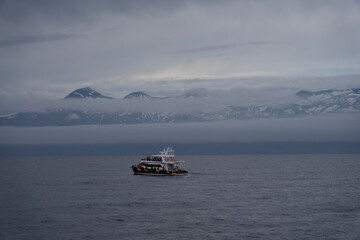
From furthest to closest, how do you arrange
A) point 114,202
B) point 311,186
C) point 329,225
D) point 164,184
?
point 164,184, point 311,186, point 114,202, point 329,225

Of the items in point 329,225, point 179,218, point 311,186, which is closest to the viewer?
point 329,225

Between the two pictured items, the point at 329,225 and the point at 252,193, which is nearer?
the point at 329,225

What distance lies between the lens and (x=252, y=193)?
13638cm

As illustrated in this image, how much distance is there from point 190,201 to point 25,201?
40229 mm

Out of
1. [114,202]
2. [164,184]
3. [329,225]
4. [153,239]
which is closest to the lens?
[153,239]

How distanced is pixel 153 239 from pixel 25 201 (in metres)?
51.3

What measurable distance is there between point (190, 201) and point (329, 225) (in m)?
39.9

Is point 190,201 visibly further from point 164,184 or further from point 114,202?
point 164,184

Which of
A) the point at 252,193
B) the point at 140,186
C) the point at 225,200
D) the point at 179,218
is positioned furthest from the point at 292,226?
the point at 140,186

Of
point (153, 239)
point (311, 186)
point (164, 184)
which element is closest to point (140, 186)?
point (164, 184)

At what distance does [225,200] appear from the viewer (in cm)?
12206

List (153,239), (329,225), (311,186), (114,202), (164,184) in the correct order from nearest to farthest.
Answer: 1. (153,239)
2. (329,225)
3. (114,202)
4. (311,186)
5. (164,184)

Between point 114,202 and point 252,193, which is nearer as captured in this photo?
point 114,202

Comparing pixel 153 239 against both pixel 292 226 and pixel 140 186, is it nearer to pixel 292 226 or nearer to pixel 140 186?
pixel 292 226
